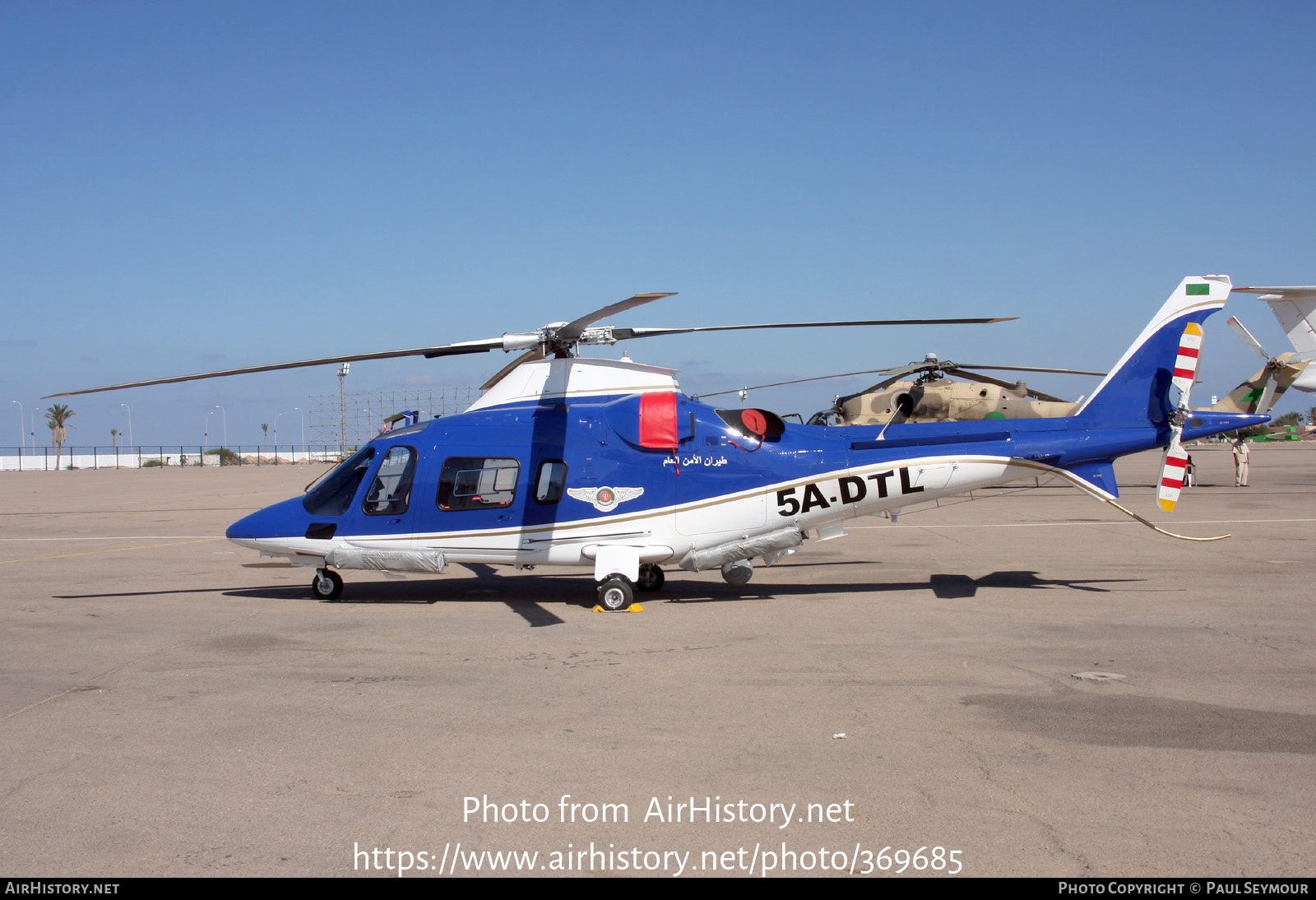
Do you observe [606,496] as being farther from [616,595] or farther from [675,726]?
[675,726]

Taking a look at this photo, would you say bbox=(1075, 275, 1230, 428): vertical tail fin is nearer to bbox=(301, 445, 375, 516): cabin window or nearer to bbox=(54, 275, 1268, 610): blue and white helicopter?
bbox=(54, 275, 1268, 610): blue and white helicopter

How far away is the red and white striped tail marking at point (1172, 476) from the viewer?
11133 mm

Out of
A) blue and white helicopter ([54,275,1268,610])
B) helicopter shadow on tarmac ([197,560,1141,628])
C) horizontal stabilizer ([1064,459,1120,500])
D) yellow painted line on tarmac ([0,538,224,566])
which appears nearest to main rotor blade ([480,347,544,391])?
blue and white helicopter ([54,275,1268,610])

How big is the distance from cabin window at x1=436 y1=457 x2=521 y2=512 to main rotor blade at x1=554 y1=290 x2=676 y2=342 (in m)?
2.00

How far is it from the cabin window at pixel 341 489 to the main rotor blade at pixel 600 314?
3.34 m

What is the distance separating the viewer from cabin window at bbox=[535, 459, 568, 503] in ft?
36.6

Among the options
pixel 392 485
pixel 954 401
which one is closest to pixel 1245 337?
pixel 954 401

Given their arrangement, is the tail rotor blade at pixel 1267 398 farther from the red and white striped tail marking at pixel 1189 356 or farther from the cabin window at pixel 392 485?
the cabin window at pixel 392 485

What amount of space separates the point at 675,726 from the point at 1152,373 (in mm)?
8769

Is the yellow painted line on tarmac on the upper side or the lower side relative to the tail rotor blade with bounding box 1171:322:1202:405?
lower

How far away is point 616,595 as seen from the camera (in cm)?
1062
